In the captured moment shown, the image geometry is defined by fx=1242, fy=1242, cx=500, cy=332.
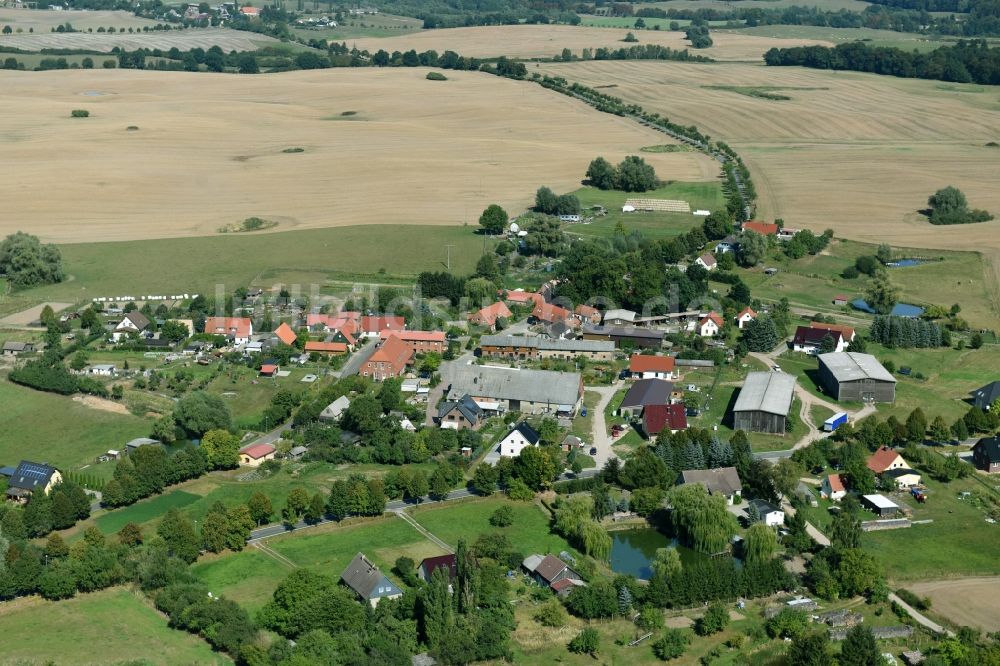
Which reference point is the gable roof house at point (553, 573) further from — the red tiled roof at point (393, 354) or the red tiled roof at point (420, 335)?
the red tiled roof at point (420, 335)

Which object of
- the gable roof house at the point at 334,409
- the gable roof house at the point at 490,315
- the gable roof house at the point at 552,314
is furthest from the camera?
the gable roof house at the point at 552,314

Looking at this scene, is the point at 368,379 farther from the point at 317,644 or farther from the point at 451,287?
the point at 317,644

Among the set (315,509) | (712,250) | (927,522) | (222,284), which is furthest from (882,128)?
(315,509)

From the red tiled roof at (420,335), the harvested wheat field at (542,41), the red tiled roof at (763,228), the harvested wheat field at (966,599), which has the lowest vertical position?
the harvested wheat field at (966,599)

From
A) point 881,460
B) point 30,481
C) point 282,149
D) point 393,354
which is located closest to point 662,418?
point 881,460

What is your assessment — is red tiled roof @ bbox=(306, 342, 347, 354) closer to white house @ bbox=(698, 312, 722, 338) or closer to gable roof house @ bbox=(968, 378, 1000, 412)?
white house @ bbox=(698, 312, 722, 338)

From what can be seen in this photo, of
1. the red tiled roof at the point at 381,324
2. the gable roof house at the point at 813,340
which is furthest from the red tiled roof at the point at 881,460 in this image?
the red tiled roof at the point at 381,324

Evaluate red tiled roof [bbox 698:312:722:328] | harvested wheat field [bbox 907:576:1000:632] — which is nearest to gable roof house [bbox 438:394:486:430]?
red tiled roof [bbox 698:312:722:328]
